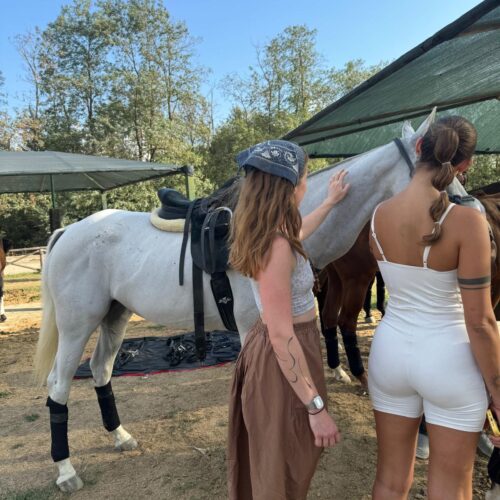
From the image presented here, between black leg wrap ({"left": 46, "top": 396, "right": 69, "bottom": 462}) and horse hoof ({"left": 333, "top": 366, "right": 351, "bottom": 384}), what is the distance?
2.52 meters

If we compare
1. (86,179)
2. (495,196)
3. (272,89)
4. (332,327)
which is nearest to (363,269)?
(332,327)

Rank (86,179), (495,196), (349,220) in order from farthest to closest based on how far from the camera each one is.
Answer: (86,179)
(495,196)
(349,220)

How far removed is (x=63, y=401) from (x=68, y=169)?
14.2 feet

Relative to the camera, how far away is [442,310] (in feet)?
4.35

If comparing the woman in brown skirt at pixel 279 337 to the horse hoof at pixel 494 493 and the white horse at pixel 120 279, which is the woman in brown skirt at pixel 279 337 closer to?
the white horse at pixel 120 279

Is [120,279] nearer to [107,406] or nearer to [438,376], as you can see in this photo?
[107,406]

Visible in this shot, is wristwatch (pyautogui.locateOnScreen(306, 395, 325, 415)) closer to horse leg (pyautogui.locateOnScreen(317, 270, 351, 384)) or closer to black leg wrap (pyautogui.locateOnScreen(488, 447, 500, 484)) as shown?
black leg wrap (pyautogui.locateOnScreen(488, 447, 500, 484))

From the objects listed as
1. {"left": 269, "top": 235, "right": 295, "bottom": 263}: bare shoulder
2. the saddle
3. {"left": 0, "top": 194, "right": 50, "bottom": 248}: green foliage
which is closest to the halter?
the saddle

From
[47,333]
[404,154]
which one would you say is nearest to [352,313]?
[404,154]

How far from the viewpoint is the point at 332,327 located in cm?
394

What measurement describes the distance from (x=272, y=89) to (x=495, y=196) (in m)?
24.8

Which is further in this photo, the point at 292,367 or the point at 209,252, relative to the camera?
the point at 209,252

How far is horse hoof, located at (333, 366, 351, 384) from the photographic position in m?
3.90

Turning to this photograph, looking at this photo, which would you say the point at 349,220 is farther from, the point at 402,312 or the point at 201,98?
the point at 201,98
